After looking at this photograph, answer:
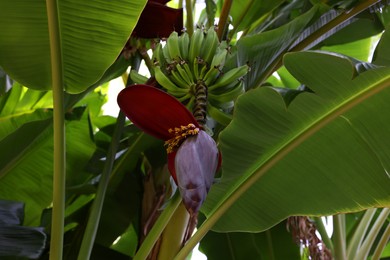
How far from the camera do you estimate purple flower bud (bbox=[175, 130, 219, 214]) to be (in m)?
0.73

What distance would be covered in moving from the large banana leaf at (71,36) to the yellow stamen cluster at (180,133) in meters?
0.23

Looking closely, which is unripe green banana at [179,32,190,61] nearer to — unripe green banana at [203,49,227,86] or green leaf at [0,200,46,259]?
unripe green banana at [203,49,227,86]

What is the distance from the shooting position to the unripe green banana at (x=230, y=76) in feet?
3.08

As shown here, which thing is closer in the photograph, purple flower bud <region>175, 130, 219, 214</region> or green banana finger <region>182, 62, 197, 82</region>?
purple flower bud <region>175, 130, 219, 214</region>

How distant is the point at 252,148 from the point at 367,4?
0.43m

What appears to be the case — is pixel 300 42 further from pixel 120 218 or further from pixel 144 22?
pixel 120 218

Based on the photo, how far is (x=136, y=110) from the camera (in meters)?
0.84

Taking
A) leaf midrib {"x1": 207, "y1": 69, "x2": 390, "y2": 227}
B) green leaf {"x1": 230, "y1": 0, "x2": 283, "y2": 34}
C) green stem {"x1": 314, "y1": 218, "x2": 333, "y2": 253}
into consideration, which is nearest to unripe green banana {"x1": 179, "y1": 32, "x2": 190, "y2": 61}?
leaf midrib {"x1": 207, "y1": 69, "x2": 390, "y2": 227}

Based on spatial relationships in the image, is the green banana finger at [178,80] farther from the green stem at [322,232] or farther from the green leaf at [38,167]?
the green stem at [322,232]

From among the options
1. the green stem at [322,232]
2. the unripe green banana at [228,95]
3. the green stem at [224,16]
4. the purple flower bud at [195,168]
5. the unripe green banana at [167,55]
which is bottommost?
the purple flower bud at [195,168]

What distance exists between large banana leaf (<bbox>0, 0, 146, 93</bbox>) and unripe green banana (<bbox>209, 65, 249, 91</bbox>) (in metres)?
0.16

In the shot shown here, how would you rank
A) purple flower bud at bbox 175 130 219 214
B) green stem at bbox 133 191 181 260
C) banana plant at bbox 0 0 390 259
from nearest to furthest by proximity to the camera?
purple flower bud at bbox 175 130 219 214
banana plant at bbox 0 0 390 259
green stem at bbox 133 191 181 260

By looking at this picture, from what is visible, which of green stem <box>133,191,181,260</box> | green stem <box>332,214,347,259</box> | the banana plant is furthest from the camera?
green stem <box>332,214,347,259</box>

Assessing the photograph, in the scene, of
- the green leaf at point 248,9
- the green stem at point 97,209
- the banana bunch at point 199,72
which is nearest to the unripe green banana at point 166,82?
the banana bunch at point 199,72
